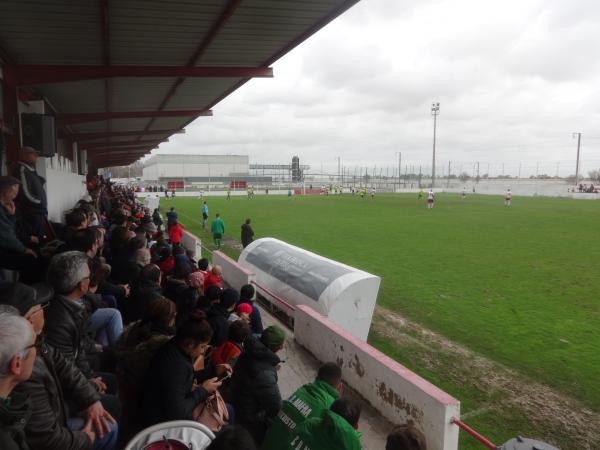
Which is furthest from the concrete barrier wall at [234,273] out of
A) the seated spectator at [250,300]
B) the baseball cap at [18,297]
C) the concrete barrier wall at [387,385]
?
the baseball cap at [18,297]

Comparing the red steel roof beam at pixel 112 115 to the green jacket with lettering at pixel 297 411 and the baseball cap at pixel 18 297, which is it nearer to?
the baseball cap at pixel 18 297

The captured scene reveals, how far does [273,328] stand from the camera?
3.90 metres

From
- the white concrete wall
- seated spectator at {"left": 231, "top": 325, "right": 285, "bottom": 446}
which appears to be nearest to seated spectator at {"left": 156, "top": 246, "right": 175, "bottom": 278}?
the white concrete wall

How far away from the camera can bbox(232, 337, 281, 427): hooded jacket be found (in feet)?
11.6

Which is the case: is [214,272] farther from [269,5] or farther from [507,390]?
[507,390]

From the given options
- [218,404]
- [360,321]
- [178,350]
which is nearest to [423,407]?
[218,404]

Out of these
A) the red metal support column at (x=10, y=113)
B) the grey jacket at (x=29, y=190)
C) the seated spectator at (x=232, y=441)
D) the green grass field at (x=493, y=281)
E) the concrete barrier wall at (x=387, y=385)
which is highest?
the red metal support column at (x=10, y=113)

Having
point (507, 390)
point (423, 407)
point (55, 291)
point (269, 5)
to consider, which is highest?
point (269, 5)

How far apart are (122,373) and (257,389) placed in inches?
43.7

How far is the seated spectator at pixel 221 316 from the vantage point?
4.68 meters

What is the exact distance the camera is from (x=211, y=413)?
119 inches

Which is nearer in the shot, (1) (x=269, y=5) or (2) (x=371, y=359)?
(2) (x=371, y=359)

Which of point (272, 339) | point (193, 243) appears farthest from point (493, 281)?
point (272, 339)

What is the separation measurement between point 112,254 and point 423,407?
4.84 meters
